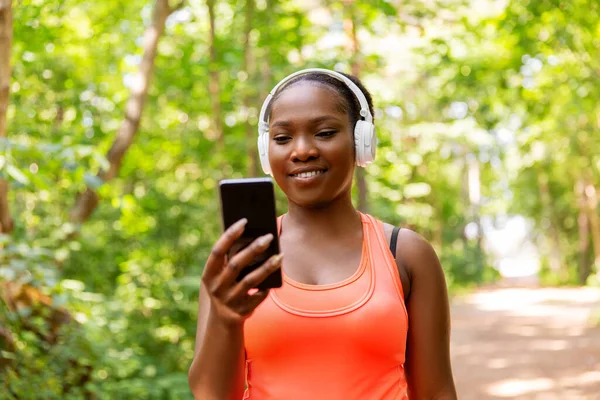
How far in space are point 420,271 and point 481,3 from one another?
11093mm

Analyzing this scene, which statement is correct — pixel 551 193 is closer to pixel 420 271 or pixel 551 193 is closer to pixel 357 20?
pixel 357 20

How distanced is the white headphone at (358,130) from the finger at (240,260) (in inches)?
24.1

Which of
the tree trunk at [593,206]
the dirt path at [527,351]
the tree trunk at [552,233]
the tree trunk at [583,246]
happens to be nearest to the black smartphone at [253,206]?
the dirt path at [527,351]

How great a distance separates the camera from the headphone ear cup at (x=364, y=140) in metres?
2.07

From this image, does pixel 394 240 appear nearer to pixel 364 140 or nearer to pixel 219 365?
pixel 364 140

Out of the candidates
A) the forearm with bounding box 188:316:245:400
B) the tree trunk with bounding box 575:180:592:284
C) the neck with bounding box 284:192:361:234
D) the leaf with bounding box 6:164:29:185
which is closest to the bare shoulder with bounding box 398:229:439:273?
the neck with bounding box 284:192:361:234

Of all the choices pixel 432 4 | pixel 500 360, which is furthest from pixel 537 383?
pixel 432 4

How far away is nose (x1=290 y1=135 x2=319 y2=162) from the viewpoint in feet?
6.44

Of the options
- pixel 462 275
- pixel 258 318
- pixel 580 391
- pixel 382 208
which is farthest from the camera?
pixel 462 275

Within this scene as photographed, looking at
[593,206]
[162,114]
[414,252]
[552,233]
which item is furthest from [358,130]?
[552,233]

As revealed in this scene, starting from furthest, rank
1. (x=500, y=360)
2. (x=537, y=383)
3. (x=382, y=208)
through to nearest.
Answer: (x=382, y=208) → (x=500, y=360) → (x=537, y=383)

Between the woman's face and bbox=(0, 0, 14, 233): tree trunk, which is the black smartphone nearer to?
the woman's face

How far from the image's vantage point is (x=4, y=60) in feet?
16.4

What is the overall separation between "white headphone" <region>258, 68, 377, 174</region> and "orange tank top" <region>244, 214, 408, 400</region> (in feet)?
1.19
